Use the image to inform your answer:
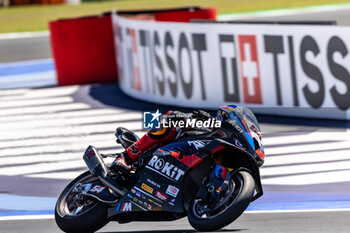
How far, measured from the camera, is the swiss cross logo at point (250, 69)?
12.6 metres

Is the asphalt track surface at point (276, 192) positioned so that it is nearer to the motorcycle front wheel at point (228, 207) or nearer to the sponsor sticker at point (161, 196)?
the sponsor sticker at point (161, 196)

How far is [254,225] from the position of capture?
22.8 ft

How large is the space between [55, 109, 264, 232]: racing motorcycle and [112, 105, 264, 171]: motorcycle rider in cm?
4

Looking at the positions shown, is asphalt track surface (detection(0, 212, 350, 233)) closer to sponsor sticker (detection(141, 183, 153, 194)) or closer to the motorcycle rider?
sponsor sticker (detection(141, 183, 153, 194))

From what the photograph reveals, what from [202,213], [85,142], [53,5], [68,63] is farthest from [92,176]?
[53,5]

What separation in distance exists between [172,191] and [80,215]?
34.0 inches

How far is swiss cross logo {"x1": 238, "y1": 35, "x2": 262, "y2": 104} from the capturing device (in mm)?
12633

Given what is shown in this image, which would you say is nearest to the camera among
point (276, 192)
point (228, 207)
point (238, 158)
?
point (228, 207)

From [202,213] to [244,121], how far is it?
0.81 metres

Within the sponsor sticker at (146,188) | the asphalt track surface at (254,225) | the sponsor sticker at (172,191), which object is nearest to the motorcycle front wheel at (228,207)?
the sponsor sticker at (172,191)

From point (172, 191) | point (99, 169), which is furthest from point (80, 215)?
point (172, 191)

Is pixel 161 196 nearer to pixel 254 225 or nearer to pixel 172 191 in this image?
pixel 172 191

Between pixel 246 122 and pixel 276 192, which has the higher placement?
pixel 246 122

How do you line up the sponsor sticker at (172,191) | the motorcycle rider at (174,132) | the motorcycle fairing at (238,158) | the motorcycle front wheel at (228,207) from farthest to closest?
1. the sponsor sticker at (172,191)
2. the motorcycle rider at (174,132)
3. the motorcycle fairing at (238,158)
4. the motorcycle front wheel at (228,207)
